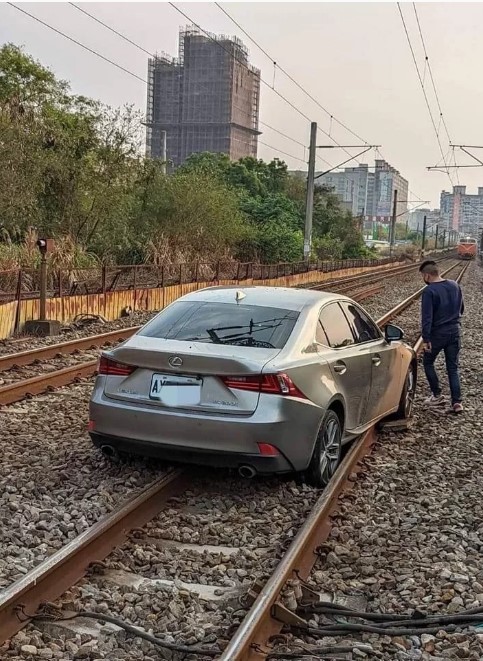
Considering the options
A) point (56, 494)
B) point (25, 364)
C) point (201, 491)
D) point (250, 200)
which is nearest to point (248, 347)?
point (201, 491)

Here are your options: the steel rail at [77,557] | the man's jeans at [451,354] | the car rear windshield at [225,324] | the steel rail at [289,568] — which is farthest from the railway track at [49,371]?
the man's jeans at [451,354]

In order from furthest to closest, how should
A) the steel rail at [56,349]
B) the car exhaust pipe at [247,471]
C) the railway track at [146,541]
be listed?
1. the steel rail at [56,349]
2. the car exhaust pipe at [247,471]
3. the railway track at [146,541]

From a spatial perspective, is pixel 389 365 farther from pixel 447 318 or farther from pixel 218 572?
pixel 218 572

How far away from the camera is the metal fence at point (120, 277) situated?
17.6m

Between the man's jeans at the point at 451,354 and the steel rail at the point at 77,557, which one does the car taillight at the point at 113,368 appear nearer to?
the steel rail at the point at 77,557

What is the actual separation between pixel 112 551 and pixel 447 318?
576cm

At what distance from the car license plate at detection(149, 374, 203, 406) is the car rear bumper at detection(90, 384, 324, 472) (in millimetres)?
81

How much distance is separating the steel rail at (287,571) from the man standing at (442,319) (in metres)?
2.85

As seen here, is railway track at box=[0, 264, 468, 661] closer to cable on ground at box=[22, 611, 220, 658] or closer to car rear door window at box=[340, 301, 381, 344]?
cable on ground at box=[22, 611, 220, 658]

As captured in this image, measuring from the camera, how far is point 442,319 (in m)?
9.44

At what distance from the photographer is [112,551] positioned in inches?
190

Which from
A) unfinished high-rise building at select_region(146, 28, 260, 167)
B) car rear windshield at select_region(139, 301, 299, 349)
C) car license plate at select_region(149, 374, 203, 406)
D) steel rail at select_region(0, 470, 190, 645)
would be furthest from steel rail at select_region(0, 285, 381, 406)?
unfinished high-rise building at select_region(146, 28, 260, 167)

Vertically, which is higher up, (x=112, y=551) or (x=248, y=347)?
(x=248, y=347)

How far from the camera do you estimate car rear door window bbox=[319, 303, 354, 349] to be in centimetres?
686
